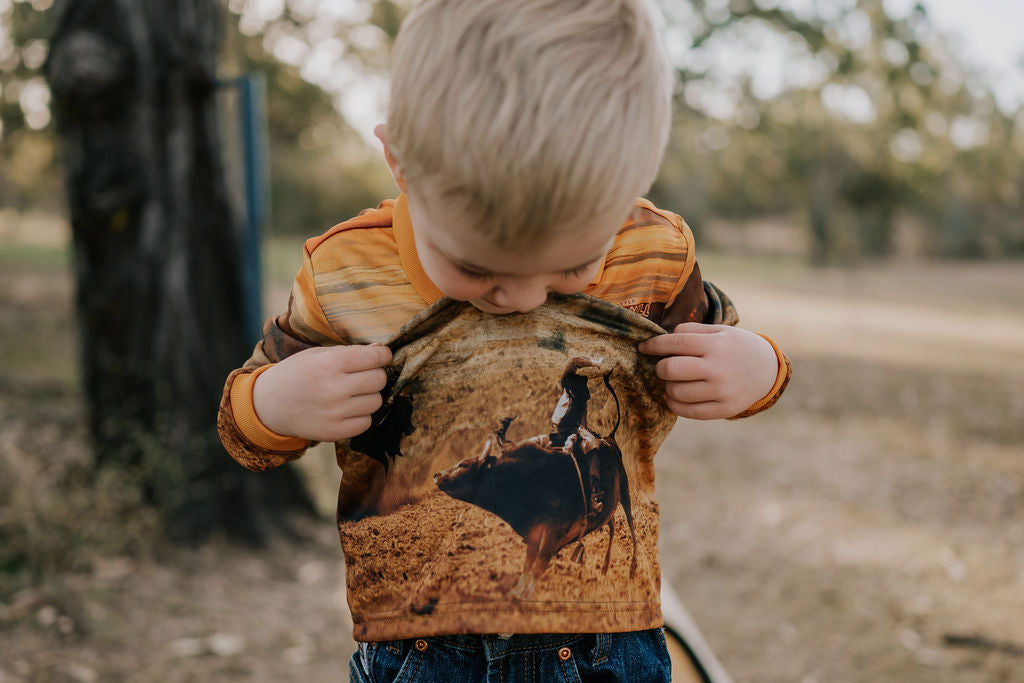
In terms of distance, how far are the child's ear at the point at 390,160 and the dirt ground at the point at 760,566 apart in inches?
99.1

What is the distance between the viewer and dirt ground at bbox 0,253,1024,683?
3.19m

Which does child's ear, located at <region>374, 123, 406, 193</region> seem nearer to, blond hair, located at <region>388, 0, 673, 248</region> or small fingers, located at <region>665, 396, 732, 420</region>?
blond hair, located at <region>388, 0, 673, 248</region>

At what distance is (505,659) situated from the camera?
1223 millimetres

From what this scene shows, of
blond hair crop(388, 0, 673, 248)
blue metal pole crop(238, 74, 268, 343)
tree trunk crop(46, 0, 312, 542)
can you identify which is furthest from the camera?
blue metal pole crop(238, 74, 268, 343)

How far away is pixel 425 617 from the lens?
121 cm

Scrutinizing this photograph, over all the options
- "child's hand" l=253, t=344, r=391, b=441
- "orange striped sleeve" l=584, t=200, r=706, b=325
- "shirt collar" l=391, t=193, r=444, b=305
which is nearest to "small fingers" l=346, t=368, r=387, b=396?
"child's hand" l=253, t=344, r=391, b=441

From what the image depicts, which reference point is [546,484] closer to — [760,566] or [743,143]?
[760,566]

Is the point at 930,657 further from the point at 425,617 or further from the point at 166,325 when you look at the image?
the point at 166,325

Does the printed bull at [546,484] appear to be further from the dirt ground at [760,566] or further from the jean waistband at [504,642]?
the dirt ground at [760,566]

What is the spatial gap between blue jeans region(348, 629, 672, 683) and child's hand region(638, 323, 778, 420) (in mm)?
365

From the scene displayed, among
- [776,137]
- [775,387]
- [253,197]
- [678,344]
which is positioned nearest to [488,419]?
[678,344]

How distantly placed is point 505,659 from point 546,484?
253mm

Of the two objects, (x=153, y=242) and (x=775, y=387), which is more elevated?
(x=775, y=387)

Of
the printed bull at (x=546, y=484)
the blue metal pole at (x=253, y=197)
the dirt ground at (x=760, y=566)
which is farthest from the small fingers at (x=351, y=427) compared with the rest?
the blue metal pole at (x=253, y=197)
